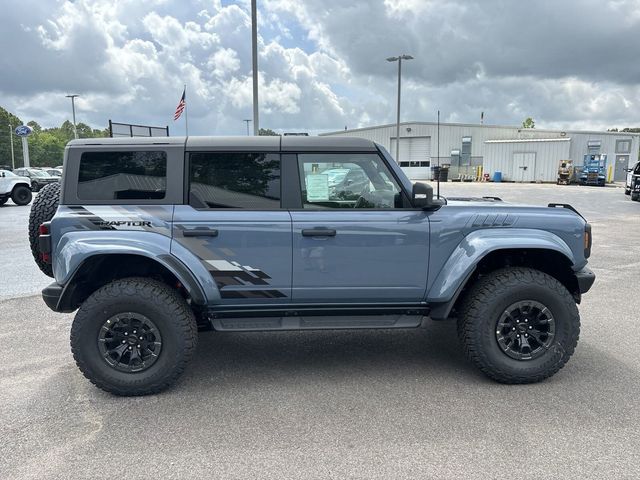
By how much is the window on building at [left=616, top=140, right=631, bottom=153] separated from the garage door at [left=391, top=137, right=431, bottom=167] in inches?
665

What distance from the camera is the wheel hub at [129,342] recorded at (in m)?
3.57

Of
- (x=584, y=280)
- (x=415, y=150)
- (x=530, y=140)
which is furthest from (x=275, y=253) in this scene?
(x=415, y=150)

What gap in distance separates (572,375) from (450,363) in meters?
0.95

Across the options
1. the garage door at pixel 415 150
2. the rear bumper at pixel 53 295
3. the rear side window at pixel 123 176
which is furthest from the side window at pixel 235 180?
the garage door at pixel 415 150

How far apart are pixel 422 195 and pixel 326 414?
5.63 feet

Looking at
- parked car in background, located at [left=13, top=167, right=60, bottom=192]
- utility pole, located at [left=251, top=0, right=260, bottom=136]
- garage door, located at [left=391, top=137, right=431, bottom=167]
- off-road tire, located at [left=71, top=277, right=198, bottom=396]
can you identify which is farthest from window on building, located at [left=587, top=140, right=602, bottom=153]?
off-road tire, located at [left=71, top=277, right=198, bottom=396]

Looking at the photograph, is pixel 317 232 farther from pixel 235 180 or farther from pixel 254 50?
pixel 254 50

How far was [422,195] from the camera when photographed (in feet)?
11.9

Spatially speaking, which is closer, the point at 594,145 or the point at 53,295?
the point at 53,295

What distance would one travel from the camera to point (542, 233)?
380cm

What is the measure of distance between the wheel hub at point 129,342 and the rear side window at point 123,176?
0.90 meters

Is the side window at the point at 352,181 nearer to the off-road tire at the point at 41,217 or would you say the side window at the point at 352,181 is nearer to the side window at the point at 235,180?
the side window at the point at 235,180

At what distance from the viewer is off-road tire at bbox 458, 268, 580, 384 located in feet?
12.2

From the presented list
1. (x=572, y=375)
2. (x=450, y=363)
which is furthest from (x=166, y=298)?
(x=572, y=375)
